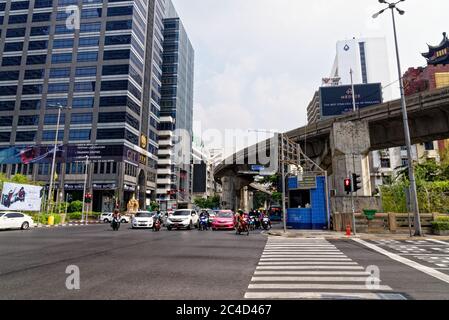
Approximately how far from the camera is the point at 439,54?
69750mm

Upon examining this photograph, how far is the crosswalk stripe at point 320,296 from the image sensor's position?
17.5ft

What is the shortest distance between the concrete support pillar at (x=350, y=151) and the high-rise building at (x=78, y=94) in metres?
45.9

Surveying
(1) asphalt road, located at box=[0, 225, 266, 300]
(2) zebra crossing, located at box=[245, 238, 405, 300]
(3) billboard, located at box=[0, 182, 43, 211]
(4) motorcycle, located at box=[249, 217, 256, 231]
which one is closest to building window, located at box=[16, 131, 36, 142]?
(3) billboard, located at box=[0, 182, 43, 211]

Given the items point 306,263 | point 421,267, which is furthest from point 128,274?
point 421,267

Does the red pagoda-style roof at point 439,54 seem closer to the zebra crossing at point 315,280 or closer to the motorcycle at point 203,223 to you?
the motorcycle at point 203,223

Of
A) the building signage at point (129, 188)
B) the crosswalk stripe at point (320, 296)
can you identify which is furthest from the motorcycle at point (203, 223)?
the building signage at point (129, 188)

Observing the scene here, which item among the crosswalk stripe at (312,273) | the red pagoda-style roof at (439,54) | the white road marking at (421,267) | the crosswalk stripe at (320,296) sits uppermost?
the red pagoda-style roof at (439,54)

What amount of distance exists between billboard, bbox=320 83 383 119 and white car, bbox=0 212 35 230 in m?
65.0

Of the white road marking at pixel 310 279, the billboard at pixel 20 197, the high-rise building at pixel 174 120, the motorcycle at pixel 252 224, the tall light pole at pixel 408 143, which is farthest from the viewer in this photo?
the high-rise building at pixel 174 120

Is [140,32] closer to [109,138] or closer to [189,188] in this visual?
[109,138]

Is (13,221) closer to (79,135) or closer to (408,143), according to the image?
(408,143)

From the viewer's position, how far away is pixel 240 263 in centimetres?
909

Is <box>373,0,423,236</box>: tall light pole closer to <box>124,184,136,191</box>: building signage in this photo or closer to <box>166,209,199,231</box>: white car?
<box>166,209,199,231</box>: white car
